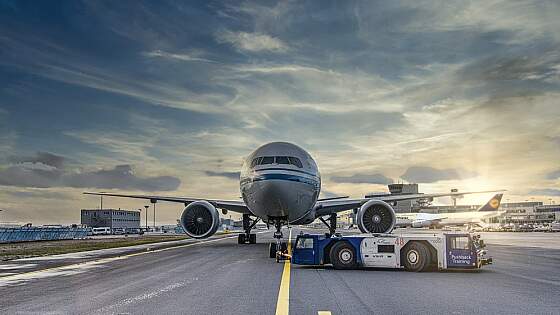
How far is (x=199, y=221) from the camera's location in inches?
1126

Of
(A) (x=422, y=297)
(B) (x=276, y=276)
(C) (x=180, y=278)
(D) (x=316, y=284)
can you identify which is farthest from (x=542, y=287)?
(C) (x=180, y=278)

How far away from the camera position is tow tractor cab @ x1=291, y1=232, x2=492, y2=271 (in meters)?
17.1

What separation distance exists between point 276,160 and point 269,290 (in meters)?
11.3

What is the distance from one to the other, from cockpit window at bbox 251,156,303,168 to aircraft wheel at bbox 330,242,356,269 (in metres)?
5.85

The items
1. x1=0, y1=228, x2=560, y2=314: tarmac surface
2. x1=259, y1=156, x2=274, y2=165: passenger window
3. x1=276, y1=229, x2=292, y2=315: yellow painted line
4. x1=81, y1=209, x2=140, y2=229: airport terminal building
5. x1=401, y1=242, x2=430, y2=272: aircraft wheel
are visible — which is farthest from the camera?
x1=81, y1=209, x2=140, y2=229: airport terminal building

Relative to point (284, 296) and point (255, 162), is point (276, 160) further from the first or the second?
point (284, 296)

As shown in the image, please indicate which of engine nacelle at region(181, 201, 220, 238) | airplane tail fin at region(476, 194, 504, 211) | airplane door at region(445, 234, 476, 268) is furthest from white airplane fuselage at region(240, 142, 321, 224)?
airplane tail fin at region(476, 194, 504, 211)

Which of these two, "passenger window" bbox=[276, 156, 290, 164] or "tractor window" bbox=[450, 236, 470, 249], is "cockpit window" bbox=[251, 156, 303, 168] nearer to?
"passenger window" bbox=[276, 156, 290, 164]

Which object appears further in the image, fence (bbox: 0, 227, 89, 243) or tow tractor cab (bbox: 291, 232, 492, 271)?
fence (bbox: 0, 227, 89, 243)

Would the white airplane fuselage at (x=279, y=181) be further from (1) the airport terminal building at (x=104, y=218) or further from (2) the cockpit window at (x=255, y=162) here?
(1) the airport terminal building at (x=104, y=218)

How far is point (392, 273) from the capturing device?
1658cm

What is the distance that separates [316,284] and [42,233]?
49431 mm

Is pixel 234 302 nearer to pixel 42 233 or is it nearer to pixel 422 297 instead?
pixel 422 297

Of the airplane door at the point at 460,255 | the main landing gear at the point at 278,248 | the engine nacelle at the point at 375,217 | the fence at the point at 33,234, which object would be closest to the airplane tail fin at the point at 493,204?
the fence at the point at 33,234
